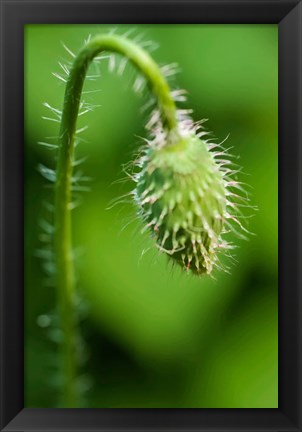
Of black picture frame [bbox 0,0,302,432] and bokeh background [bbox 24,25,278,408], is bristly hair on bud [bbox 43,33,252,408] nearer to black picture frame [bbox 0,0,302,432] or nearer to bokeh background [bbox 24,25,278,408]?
black picture frame [bbox 0,0,302,432]

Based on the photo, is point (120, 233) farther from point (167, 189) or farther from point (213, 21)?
point (167, 189)

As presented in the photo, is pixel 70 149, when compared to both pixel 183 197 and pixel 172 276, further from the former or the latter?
pixel 172 276

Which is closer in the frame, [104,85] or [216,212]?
[216,212]
